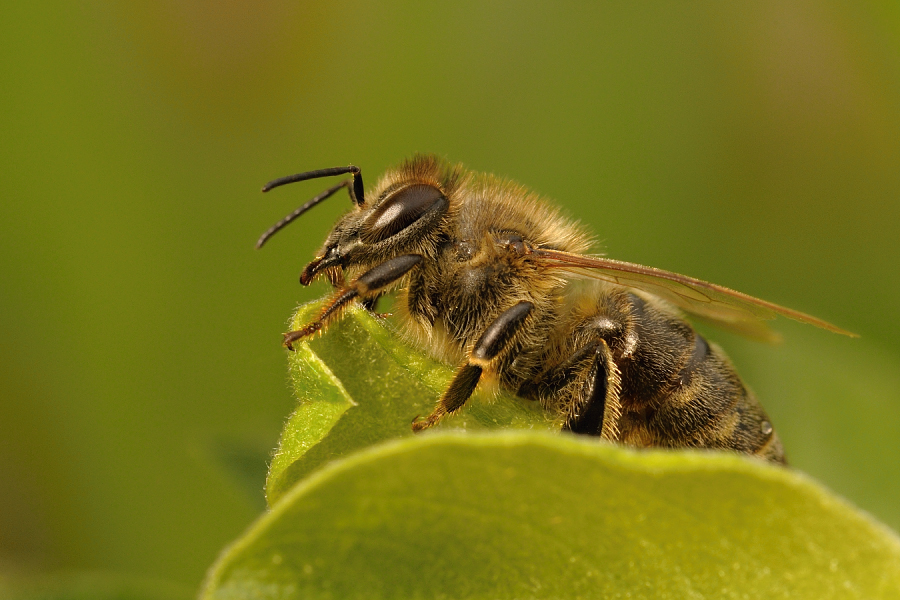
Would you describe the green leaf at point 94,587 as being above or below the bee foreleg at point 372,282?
below

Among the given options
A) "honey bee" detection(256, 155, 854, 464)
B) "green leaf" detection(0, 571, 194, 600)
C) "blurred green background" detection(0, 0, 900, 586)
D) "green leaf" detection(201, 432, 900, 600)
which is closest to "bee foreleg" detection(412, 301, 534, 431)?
"honey bee" detection(256, 155, 854, 464)

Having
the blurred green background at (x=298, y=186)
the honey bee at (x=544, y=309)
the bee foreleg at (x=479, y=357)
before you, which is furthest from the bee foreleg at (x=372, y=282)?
the blurred green background at (x=298, y=186)

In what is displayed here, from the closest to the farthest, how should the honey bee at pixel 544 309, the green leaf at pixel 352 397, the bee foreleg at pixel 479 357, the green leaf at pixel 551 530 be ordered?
the green leaf at pixel 551 530 → the green leaf at pixel 352 397 → the bee foreleg at pixel 479 357 → the honey bee at pixel 544 309

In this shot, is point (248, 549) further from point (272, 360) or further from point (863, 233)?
point (863, 233)

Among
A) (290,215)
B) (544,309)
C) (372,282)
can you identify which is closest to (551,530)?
(372,282)

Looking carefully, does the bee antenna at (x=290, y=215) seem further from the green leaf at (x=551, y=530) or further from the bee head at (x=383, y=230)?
the green leaf at (x=551, y=530)

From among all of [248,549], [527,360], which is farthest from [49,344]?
[248,549]

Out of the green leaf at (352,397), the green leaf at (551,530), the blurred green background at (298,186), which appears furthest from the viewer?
the blurred green background at (298,186)
